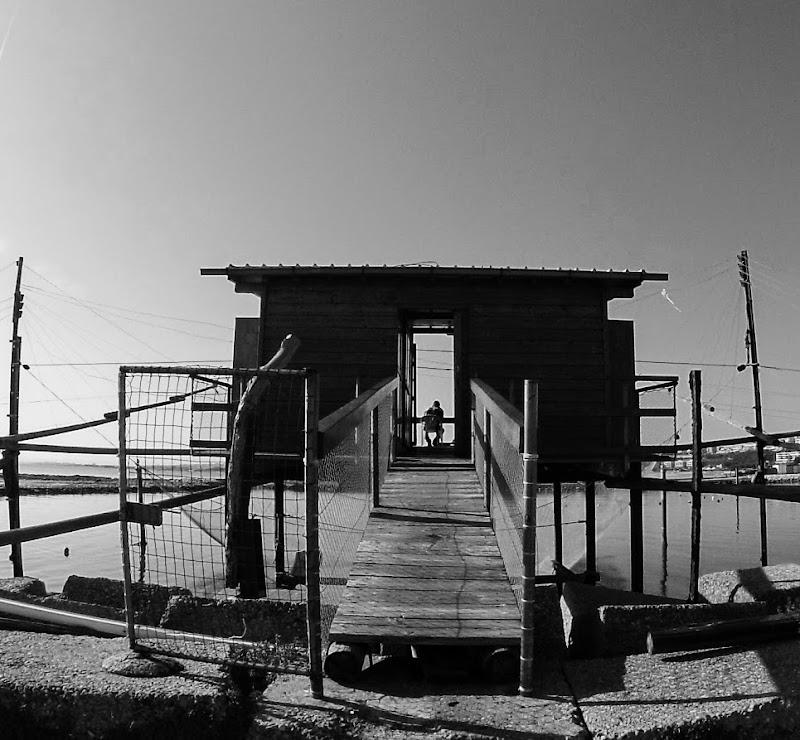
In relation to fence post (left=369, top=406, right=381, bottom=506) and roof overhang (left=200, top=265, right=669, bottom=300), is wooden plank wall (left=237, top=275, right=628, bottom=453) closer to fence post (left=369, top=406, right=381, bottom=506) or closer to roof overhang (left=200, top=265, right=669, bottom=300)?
roof overhang (left=200, top=265, right=669, bottom=300)

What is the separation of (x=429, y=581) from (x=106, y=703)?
2.12 m

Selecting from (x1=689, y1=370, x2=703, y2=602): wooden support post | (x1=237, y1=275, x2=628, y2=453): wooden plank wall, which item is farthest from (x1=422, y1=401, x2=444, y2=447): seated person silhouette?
Result: (x1=689, y1=370, x2=703, y2=602): wooden support post

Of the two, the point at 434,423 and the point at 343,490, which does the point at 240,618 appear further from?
the point at 434,423

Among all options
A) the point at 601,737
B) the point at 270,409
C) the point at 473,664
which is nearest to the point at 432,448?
the point at 270,409

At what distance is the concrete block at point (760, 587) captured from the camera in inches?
182

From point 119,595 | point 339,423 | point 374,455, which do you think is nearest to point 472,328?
point 374,455

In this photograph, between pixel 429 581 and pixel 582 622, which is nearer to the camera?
pixel 582 622

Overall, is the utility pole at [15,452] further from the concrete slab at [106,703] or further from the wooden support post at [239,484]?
the concrete slab at [106,703]

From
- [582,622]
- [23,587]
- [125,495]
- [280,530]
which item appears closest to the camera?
[125,495]

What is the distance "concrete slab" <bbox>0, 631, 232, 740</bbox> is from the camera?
108 inches

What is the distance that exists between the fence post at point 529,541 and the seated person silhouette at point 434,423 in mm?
9691

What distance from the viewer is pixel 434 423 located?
13.0 meters

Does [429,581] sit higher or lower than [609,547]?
higher

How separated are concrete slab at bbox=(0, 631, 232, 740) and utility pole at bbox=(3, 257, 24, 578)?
797 cm
